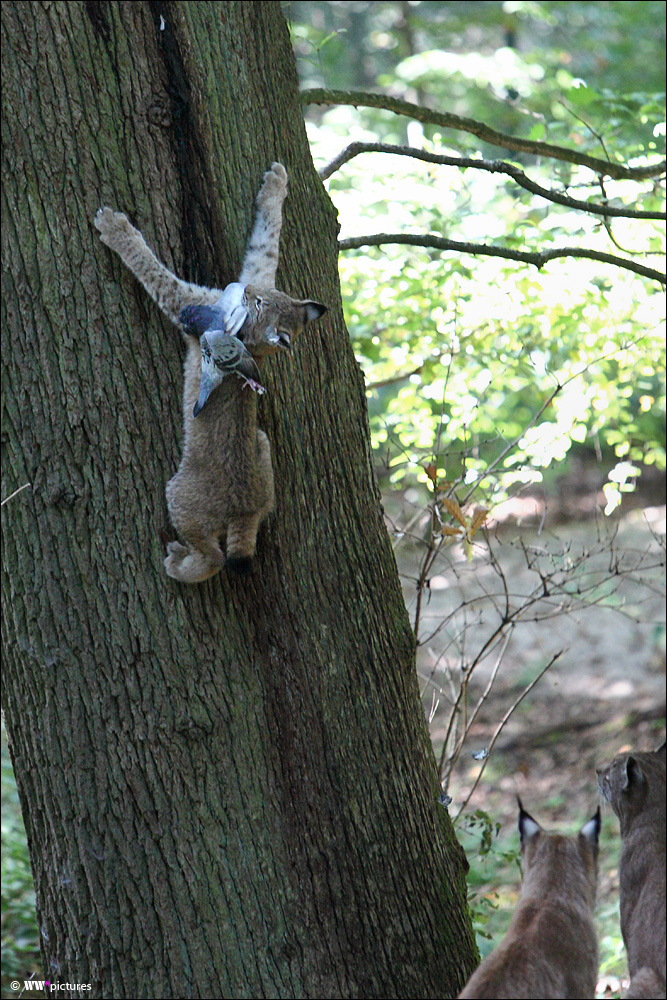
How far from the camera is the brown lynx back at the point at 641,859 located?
8.86ft

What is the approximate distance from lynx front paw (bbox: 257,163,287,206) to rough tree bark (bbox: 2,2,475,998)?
13 cm

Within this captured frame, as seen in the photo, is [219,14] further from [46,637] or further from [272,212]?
[46,637]

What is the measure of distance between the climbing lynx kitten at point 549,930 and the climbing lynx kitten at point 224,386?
1.40 meters

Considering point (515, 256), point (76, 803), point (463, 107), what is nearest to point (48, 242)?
point (76, 803)

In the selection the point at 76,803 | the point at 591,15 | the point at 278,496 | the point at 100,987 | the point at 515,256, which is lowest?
the point at 100,987

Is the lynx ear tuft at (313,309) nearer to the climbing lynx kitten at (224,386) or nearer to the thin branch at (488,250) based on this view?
the climbing lynx kitten at (224,386)

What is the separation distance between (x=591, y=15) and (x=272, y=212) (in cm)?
1357

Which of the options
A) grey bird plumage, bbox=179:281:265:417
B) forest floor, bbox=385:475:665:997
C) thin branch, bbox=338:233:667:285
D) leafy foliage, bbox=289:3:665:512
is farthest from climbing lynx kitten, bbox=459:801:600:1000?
forest floor, bbox=385:475:665:997

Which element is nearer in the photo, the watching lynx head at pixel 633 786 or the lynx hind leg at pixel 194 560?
the lynx hind leg at pixel 194 560

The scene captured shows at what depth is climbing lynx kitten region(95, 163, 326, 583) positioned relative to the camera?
264 cm

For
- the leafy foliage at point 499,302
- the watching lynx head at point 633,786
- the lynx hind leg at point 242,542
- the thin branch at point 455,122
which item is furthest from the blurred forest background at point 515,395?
the lynx hind leg at point 242,542

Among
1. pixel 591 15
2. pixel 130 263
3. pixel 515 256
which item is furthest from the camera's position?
pixel 591 15

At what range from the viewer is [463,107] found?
16.2 m

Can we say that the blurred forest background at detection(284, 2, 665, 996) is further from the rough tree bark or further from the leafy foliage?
the rough tree bark
